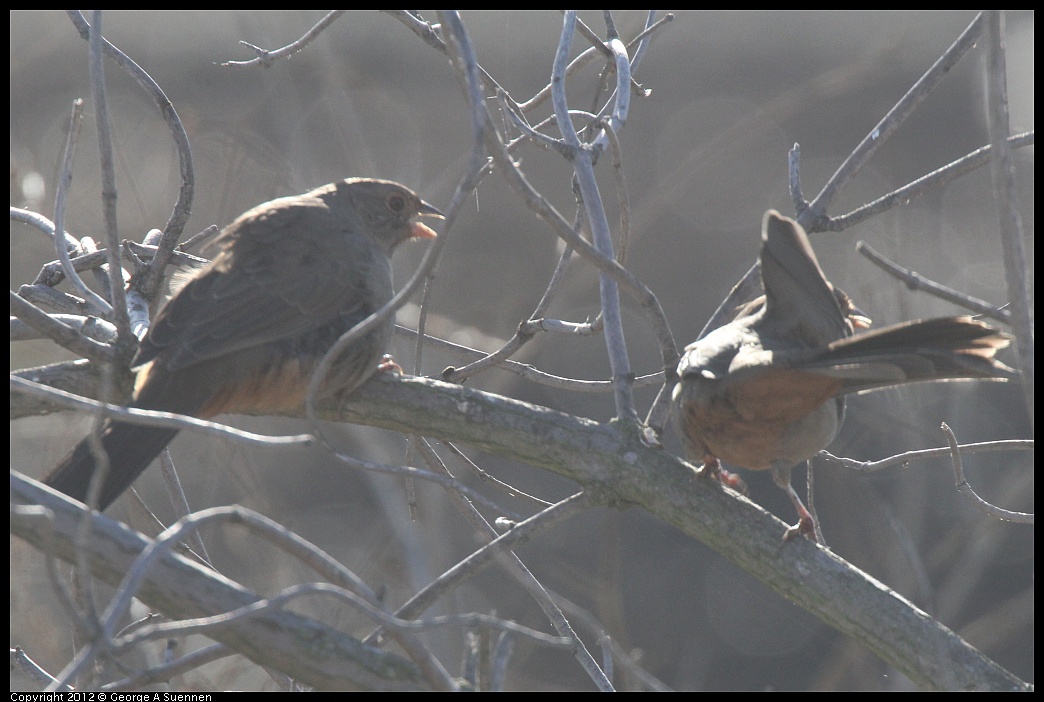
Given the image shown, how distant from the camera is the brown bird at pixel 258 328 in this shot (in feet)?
11.3

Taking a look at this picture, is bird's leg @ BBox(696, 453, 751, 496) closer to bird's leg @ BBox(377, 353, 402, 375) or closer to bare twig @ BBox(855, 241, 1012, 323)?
bare twig @ BBox(855, 241, 1012, 323)

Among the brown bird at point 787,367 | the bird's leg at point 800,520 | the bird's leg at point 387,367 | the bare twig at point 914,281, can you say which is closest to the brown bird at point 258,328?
the bird's leg at point 387,367

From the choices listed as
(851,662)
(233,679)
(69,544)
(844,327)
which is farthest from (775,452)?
(233,679)

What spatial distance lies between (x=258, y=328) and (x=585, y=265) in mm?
2844

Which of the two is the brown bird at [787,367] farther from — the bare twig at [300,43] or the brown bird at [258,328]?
the bare twig at [300,43]

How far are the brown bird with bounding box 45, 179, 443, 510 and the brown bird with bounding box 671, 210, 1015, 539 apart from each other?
4.33 feet

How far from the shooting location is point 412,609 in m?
2.80

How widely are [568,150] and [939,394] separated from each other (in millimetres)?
5248

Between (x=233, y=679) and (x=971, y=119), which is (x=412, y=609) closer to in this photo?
(x=233, y=679)

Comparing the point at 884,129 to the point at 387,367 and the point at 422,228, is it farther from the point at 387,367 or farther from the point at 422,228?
the point at 422,228

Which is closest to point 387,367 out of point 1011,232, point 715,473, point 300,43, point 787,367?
point 300,43

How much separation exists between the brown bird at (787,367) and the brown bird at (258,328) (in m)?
1.32

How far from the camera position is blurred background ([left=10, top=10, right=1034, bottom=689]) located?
6164 millimetres

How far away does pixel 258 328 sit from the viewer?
406 centimetres
